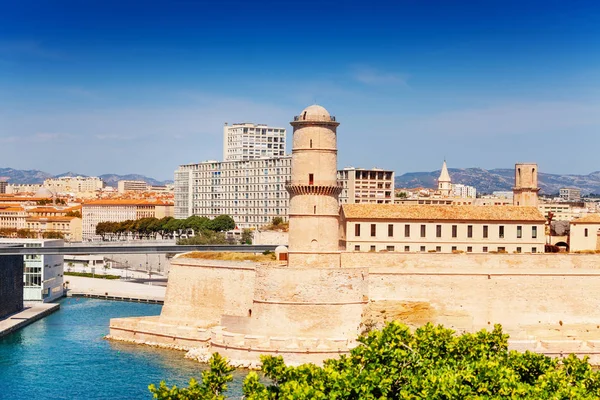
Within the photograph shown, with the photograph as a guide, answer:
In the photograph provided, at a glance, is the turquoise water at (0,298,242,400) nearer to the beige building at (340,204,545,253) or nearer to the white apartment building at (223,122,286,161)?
the beige building at (340,204,545,253)

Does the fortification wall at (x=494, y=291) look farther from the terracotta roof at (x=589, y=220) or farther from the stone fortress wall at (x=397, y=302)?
the terracotta roof at (x=589, y=220)

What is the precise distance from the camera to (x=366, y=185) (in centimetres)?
11094

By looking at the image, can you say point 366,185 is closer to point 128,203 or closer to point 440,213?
point 128,203

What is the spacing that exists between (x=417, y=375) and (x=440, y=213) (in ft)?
85.1

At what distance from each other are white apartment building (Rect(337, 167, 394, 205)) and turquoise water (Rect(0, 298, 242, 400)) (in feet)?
185

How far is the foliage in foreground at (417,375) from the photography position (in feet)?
81.8

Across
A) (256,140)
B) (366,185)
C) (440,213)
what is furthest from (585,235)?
(256,140)

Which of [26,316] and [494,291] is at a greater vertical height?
[494,291]

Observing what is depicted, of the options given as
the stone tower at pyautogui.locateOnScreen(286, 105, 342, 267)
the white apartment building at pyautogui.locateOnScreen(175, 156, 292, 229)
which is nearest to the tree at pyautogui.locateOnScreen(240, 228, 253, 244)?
the white apartment building at pyautogui.locateOnScreen(175, 156, 292, 229)

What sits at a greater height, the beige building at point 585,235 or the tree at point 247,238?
the beige building at point 585,235

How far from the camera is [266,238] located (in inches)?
3307

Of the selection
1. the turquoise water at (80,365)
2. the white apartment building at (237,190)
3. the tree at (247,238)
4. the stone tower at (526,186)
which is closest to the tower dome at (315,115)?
the turquoise water at (80,365)

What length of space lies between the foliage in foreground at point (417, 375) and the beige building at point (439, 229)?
65.6ft

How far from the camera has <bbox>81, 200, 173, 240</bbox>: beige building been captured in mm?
154375
